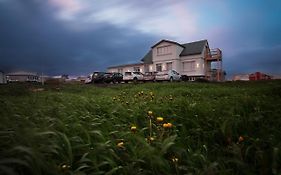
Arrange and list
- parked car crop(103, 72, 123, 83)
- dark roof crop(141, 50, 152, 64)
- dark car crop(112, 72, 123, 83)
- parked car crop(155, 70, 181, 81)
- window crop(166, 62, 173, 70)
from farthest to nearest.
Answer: dark roof crop(141, 50, 152, 64) → window crop(166, 62, 173, 70) → dark car crop(112, 72, 123, 83) → parked car crop(103, 72, 123, 83) → parked car crop(155, 70, 181, 81)

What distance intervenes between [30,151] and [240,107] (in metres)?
4.28

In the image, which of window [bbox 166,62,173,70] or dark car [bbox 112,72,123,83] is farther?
window [bbox 166,62,173,70]

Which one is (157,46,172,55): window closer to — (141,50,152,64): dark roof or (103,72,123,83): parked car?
(141,50,152,64): dark roof

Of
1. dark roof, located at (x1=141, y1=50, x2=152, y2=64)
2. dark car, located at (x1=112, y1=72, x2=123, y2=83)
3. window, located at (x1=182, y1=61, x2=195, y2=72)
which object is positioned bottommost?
dark car, located at (x1=112, y1=72, x2=123, y2=83)

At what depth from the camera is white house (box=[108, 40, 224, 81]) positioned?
3919cm

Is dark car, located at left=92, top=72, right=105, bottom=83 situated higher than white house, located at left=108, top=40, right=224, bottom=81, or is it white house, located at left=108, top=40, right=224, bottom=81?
white house, located at left=108, top=40, right=224, bottom=81

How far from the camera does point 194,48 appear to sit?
4091 cm

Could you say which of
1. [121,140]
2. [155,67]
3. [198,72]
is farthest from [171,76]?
[121,140]

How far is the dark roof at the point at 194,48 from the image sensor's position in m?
39.8

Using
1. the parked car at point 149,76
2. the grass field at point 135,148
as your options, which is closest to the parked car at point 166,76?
the parked car at point 149,76

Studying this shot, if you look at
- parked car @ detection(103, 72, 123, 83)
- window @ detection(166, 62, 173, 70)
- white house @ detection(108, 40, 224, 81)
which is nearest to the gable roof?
white house @ detection(108, 40, 224, 81)

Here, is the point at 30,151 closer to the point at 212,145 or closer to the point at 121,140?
the point at 121,140

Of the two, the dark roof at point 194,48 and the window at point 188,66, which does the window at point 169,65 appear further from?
the dark roof at point 194,48

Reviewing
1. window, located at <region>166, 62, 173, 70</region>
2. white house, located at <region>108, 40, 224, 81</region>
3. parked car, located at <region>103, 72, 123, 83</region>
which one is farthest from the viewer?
window, located at <region>166, 62, 173, 70</region>
